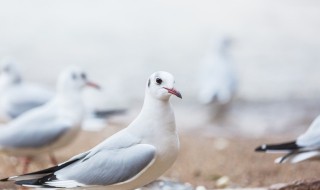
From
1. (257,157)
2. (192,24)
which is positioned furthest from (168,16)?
(257,157)

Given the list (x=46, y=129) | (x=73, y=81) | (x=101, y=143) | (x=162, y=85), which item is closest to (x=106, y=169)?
(x=101, y=143)

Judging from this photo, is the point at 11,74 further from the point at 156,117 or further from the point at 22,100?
the point at 156,117

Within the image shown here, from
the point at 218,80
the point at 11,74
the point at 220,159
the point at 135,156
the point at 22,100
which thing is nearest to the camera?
the point at 135,156

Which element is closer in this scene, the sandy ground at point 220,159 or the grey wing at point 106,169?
the grey wing at point 106,169

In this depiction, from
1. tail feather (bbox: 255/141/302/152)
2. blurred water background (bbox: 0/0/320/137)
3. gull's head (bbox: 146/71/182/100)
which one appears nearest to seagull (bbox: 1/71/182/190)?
gull's head (bbox: 146/71/182/100)

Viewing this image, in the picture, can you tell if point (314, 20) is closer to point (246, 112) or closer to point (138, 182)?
point (246, 112)

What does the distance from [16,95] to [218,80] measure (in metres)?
1.17

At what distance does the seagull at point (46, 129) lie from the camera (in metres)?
3.06

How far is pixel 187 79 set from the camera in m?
5.54

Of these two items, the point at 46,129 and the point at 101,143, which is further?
the point at 46,129

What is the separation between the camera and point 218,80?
4.62 metres

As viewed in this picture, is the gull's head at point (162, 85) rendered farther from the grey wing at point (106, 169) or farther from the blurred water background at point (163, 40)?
the blurred water background at point (163, 40)

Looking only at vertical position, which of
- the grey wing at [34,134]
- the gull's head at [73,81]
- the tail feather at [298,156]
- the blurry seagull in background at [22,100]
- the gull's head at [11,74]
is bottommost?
the tail feather at [298,156]

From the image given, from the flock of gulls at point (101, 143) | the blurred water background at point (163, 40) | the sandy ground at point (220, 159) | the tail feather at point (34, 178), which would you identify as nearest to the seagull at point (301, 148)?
the flock of gulls at point (101, 143)
